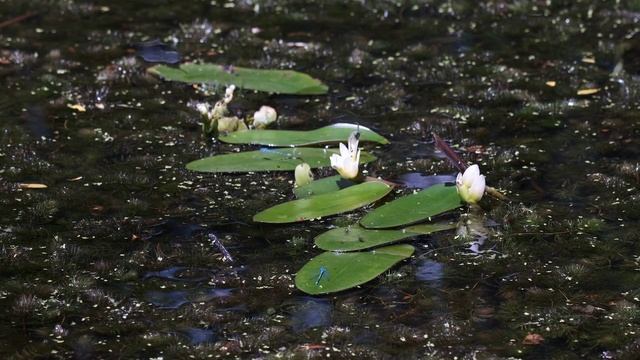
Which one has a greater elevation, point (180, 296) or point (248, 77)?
point (248, 77)

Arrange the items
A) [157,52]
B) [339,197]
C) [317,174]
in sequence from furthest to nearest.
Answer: [157,52], [317,174], [339,197]

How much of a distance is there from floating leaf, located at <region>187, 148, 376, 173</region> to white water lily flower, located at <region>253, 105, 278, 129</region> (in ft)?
0.77

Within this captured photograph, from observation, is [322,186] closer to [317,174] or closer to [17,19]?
[317,174]

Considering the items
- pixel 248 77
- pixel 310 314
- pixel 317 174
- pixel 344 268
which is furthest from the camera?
pixel 248 77

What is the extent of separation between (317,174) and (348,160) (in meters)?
0.26

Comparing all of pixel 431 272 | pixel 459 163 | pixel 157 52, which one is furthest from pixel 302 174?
pixel 157 52

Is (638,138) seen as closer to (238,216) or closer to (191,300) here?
(238,216)

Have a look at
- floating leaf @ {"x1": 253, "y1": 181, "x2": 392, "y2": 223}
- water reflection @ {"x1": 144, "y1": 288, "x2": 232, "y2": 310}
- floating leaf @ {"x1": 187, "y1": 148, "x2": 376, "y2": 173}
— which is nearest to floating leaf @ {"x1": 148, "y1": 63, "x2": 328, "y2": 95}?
floating leaf @ {"x1": 187, "y1": 148, "x2": 376, "y2": 173}

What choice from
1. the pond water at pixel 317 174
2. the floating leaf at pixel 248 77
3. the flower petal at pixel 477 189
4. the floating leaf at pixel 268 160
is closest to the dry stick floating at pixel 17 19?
the pond water at pixel 317 174

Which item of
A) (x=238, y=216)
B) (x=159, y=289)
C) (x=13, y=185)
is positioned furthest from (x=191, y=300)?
(x=13, y=185)

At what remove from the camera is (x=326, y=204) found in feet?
9.62

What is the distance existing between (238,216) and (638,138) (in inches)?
61.1

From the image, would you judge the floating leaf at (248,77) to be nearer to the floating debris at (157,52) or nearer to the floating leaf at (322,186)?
the floating debris at (157,52)

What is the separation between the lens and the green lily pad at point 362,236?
2689mm
